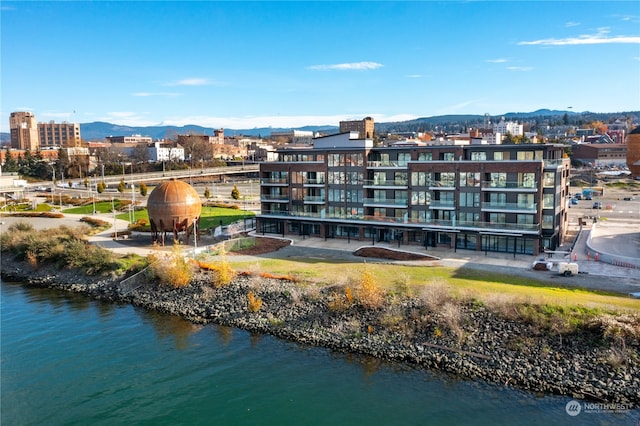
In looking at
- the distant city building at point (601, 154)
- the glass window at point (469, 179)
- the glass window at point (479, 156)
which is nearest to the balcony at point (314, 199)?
the glass window at point (469, 179)

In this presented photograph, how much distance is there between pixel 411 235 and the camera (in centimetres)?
5288

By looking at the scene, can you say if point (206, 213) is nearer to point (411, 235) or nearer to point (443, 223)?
point (411, 235)

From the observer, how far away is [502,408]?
24.6 metres

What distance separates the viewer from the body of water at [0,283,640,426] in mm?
24469

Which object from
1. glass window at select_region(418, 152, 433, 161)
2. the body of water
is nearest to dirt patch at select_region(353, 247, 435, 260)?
glass window at select_region(418, 152, 433, 161)

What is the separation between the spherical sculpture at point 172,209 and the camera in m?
52.5

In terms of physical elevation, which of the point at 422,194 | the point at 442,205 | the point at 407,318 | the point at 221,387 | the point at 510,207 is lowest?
the point at 221,387

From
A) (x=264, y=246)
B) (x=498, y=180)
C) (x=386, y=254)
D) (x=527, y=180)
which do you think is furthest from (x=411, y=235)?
(x=264, y=246)

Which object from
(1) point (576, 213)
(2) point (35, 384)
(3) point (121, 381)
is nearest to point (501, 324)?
(3) point (121, 381)

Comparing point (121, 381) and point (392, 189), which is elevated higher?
point (392, 189)

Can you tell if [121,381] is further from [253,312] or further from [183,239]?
[183,239]

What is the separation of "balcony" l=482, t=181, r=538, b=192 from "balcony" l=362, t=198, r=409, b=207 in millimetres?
8605

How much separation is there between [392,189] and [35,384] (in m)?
37.8

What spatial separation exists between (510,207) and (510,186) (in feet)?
6.66
